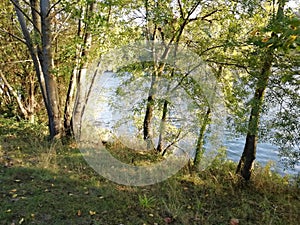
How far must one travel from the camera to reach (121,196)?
10.0ft

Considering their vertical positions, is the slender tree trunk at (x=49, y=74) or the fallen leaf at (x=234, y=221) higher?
the slender tree trunk at (x=49, y=74)

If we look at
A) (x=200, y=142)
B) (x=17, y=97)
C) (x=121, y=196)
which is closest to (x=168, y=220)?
(x=121, y=196)

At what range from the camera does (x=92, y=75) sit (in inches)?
206

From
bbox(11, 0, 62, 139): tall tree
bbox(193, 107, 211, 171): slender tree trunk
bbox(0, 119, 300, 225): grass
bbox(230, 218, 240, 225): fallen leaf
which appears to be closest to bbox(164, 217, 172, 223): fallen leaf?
bbox(0, 119, 300, 225): grass

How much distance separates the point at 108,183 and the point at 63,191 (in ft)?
1.91

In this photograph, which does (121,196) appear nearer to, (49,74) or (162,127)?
(162,127)

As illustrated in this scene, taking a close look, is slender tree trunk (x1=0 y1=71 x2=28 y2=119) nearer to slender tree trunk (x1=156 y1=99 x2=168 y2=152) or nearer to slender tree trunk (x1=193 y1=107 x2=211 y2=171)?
slender tree trunk (x1=156 y1=99 x2=168 y2=152)

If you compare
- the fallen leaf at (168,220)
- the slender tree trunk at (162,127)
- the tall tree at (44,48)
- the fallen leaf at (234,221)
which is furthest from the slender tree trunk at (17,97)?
the fallen leaf at (234,221)

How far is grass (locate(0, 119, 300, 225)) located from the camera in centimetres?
262

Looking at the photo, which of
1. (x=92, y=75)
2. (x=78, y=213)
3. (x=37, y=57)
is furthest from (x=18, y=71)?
(x=78, y=213)

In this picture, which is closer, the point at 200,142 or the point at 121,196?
the point at 121,196

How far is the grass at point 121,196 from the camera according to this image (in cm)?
262

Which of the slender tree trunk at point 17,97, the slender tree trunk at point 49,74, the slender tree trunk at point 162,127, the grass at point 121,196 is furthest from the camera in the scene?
the slender tree trunk at point 17,97

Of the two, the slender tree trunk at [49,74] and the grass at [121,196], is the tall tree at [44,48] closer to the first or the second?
the slender tree trunk at [49,74]
